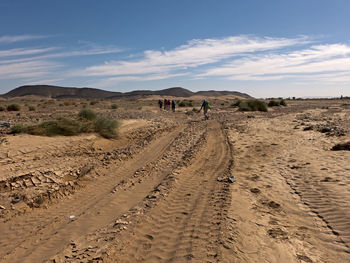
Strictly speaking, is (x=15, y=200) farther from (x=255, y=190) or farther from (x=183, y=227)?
(x=255, y=190)

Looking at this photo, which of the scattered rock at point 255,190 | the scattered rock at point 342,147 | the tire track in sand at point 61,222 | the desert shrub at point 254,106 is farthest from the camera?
the desert shrub at point 254,106

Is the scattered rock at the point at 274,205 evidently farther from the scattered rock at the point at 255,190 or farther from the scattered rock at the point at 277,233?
the scattered rock at the point at 277,233

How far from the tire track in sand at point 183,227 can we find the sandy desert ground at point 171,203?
0.02 m

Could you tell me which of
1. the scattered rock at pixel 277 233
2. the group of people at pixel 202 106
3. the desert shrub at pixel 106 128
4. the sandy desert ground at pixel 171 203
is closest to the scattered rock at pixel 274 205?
the sandy desert ground at pixel 171 203

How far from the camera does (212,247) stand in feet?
12.3

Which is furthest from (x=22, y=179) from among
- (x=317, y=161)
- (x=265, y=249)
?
(x=317, y=161)

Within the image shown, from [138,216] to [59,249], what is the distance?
147cm

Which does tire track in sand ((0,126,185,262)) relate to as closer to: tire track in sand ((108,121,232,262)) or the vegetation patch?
tire track in sand ((108,121,232,262))

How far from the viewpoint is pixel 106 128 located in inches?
487

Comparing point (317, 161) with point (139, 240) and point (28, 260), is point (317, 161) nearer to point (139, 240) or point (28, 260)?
point (139, 240)

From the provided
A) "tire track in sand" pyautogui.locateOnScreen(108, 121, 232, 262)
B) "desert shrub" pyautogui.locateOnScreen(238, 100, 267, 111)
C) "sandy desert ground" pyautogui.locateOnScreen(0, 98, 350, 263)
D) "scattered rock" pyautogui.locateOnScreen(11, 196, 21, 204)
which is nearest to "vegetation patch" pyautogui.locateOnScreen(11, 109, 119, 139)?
"sandy desert ground" pyautogui.locateOnScreen(0, 98, 350, 263)

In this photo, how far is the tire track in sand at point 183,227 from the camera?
12.0ft

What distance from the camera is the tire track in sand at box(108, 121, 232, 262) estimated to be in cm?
365

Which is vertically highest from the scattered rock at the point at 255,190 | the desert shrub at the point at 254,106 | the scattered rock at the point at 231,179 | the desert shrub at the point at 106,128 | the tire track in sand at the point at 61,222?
the desert shrub at the point at 254,106
